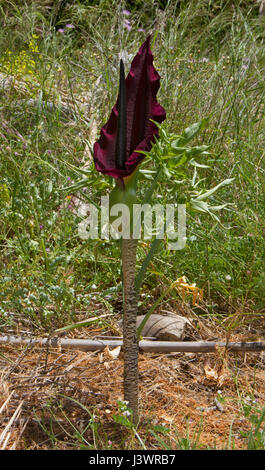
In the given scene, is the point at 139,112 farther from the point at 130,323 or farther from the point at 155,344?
the point at 155,344

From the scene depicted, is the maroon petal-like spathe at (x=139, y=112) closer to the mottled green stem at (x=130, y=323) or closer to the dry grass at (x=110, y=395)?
the mottled green stem at (x=130, y=323)

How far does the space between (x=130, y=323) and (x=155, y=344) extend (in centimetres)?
51

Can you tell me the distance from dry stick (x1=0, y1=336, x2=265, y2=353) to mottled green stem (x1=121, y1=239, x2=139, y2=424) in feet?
1.39

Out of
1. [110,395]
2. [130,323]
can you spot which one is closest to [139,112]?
[130,323]

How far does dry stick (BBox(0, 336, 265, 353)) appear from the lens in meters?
1.69

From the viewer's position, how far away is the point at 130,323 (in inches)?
49.2

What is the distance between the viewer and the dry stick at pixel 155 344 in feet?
5.54

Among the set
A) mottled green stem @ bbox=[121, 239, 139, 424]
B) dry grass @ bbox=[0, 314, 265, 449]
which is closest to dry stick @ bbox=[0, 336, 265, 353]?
dry grass @ bbox=[0, 314, 265, 449]

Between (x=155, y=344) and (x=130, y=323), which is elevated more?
(x=130, y=323)

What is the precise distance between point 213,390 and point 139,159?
83cm

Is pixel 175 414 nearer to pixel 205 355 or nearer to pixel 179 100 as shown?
pixel 205 355

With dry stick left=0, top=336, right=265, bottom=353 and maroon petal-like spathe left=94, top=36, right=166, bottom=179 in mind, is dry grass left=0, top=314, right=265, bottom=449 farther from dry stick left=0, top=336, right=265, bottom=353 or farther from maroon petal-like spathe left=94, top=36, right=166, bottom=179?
maroon petal-like spathe left=94, top=36, right=166, bottom=179

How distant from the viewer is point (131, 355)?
4.16 feet
